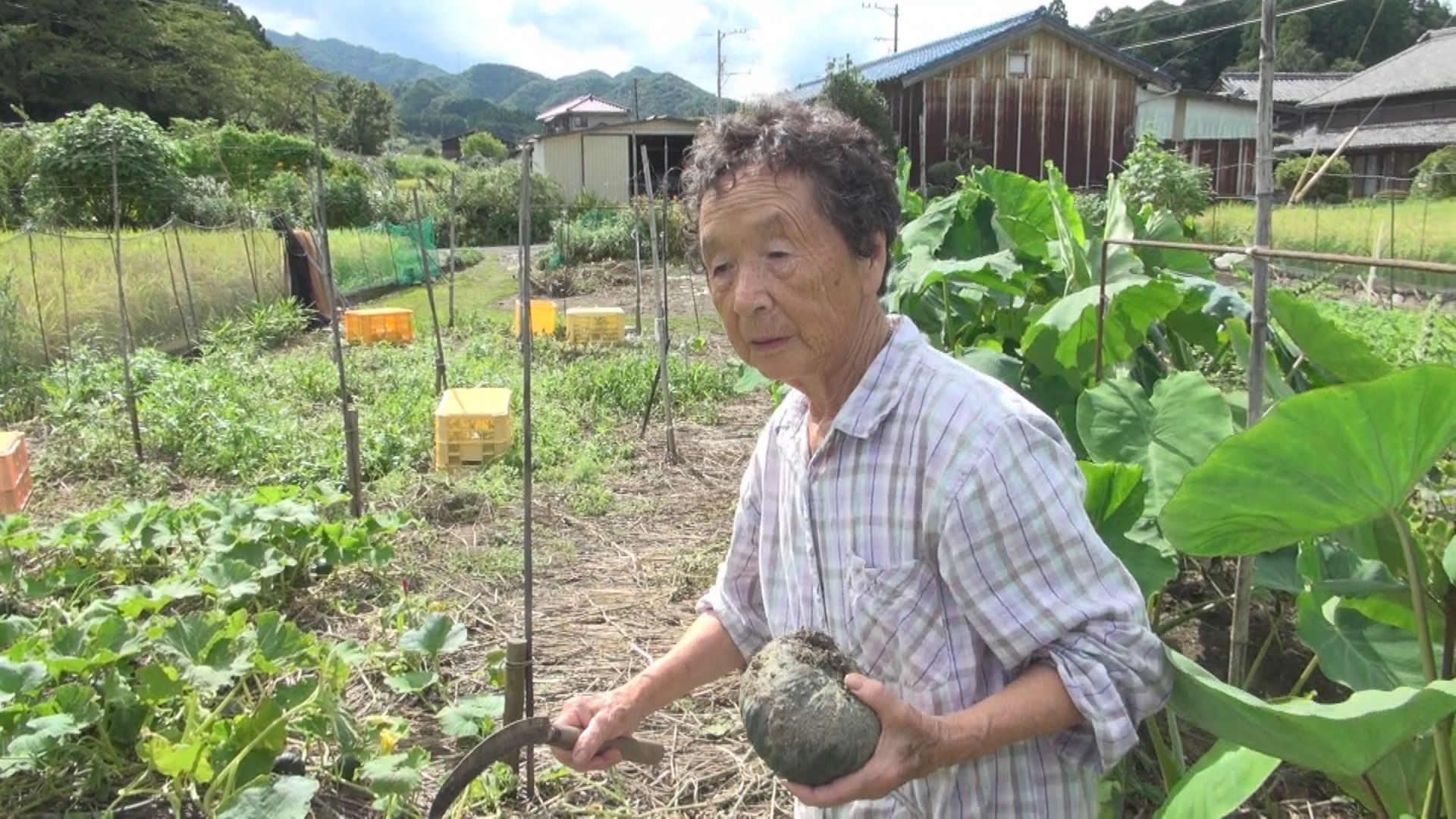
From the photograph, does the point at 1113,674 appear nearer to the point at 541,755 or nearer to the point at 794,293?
the point at 794,293

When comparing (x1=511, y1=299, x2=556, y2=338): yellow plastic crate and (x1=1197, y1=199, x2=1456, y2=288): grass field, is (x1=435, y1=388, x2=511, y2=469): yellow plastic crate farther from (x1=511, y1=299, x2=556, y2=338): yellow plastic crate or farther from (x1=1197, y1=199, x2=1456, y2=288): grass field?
(x1=1197, y1=199, x2=1456, y2=288): grass field

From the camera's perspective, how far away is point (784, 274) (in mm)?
1239

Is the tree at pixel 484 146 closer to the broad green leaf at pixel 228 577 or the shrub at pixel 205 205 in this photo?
the shrub at pixel 205 205

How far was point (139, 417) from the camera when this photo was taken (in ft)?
20.0

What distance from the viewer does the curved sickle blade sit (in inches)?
55.6

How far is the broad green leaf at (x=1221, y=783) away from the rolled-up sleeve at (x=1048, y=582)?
20 centimetres

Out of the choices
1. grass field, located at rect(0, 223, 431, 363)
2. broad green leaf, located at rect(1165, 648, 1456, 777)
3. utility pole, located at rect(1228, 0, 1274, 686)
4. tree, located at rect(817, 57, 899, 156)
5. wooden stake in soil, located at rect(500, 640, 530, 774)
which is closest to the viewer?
broad green leaf, located at rect(1165, 648, 1456, 777)

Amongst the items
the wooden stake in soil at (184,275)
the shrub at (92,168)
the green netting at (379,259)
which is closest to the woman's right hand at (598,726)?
the wooden stake in soil at (184,275)

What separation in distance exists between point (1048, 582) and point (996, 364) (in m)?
2.02

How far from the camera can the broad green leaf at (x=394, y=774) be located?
2.30m

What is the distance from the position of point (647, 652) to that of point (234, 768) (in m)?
1.40

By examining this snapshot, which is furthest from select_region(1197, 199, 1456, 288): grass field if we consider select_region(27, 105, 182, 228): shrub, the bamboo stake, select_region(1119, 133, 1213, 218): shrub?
select_region(27, 105, 182, 228): shrub

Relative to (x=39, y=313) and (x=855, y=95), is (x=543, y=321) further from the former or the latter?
(x=855, y=95)

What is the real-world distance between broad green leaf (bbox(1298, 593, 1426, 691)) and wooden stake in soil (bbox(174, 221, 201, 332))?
9107mm
